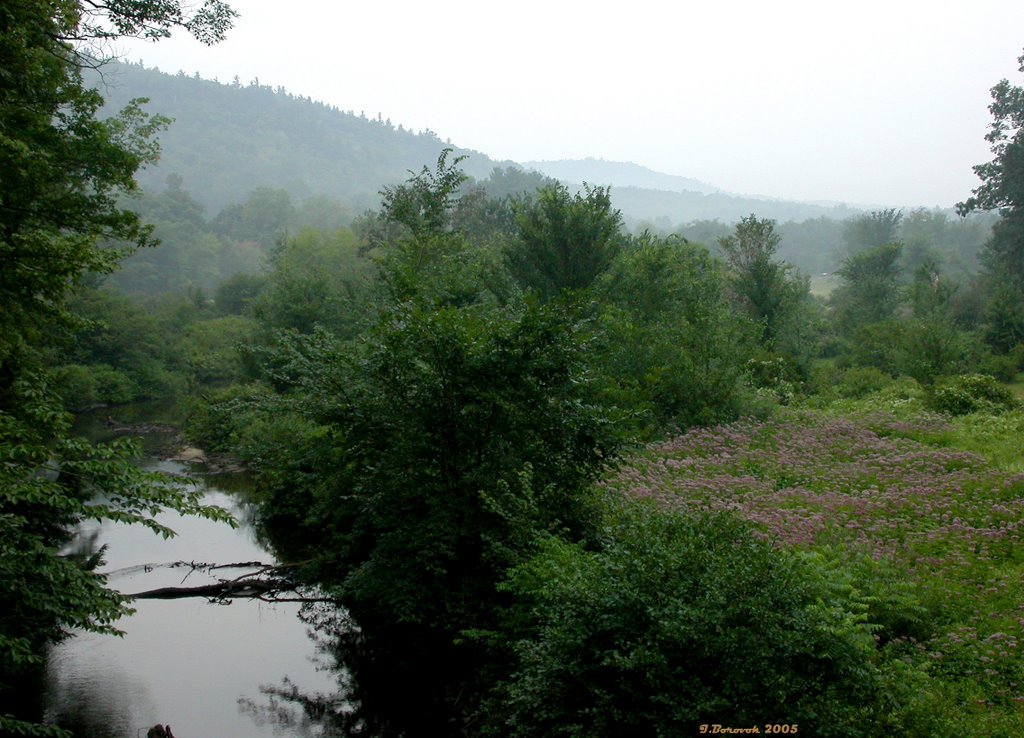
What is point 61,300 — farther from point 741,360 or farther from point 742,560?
point 741,360

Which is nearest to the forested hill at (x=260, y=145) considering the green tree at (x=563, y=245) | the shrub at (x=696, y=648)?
the green tree at (x=563, y=245)

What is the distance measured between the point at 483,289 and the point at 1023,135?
30.5m

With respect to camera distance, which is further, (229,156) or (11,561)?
(229,156)

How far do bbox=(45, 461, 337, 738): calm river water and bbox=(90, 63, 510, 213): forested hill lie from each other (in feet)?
415

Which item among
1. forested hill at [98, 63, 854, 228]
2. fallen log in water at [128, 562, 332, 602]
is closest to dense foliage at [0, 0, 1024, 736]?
fallen log in water at [128, 562, 332, 602]

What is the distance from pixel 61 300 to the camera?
9.49 m

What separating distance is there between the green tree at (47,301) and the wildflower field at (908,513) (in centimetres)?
619

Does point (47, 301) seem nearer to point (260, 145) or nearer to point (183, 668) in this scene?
point (183, 668)

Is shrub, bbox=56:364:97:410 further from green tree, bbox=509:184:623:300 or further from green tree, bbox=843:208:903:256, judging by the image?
green tree, bbox=843:208:903:256

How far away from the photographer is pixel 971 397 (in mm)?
19375

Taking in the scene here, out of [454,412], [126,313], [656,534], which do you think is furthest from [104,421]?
[656,534]

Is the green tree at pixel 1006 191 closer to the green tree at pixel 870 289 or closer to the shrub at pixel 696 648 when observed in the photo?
the green tree at pixel 870 289

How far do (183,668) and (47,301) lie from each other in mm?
5185

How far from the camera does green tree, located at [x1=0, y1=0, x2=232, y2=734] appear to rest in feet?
21.3
